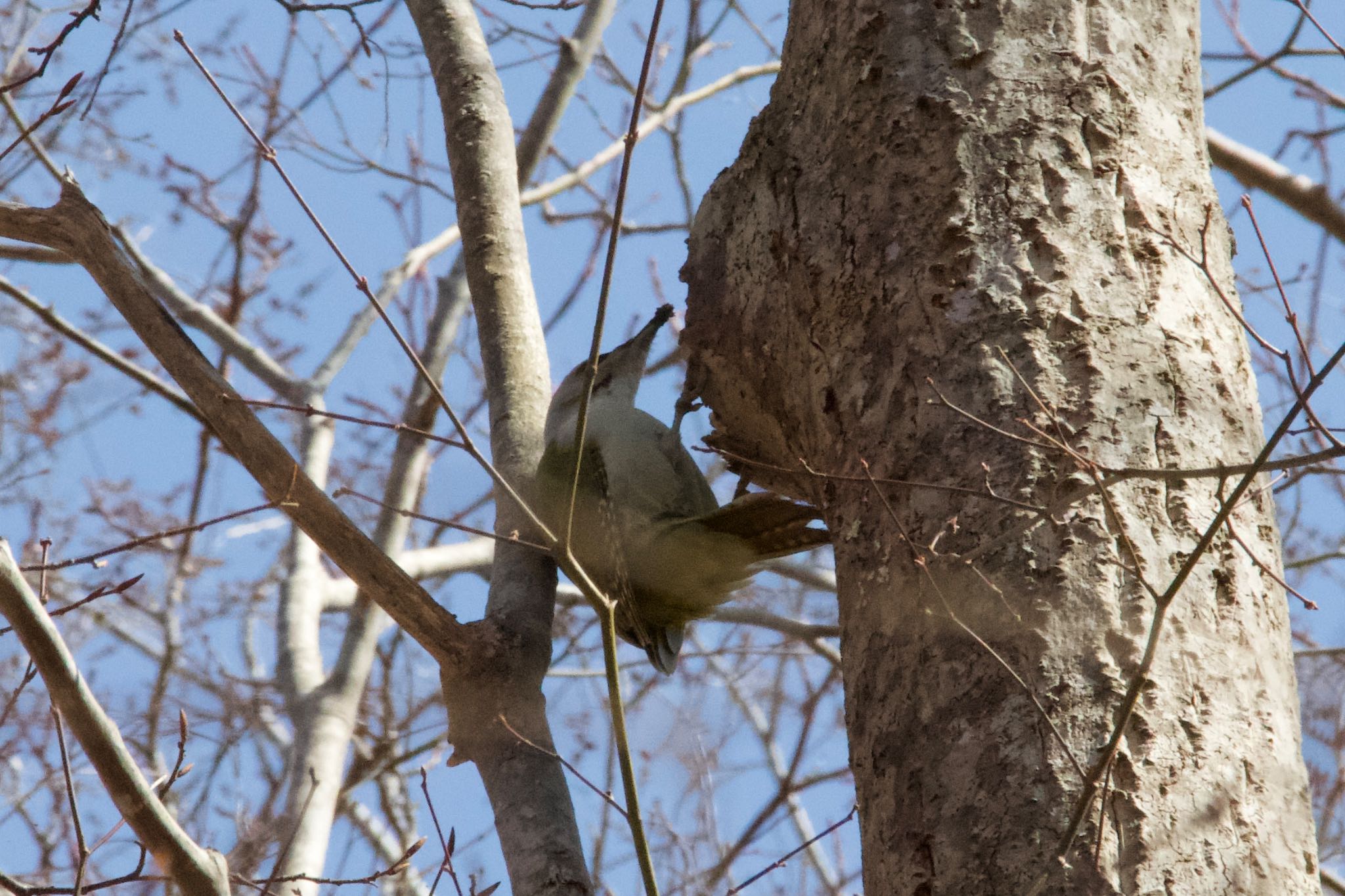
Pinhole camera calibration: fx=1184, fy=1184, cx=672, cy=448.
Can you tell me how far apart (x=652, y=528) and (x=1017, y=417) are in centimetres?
215

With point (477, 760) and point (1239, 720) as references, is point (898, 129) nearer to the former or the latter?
point (1239, 720)

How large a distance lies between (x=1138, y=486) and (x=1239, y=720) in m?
0.36

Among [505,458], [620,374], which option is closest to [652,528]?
[505,458]

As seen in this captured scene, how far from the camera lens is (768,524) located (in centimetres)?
348

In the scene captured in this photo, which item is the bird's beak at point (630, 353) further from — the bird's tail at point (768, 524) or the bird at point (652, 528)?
the bird's tail at point (768, 524)

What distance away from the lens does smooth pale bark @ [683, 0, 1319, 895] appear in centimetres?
159

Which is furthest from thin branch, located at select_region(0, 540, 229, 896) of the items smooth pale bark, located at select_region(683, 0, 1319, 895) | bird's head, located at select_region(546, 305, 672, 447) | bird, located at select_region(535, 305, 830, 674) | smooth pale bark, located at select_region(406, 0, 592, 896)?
bird's head, located at select_region(546, 305, 672, 447)

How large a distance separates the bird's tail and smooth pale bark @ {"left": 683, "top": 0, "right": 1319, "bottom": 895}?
0.79 m

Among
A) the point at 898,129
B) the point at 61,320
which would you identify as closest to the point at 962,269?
the point at 898,129

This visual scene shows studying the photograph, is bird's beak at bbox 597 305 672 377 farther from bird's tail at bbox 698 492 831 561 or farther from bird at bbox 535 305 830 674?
bird's tail at bbox 698 492 831 561

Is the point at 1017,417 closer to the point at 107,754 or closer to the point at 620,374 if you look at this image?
the point at 107,754

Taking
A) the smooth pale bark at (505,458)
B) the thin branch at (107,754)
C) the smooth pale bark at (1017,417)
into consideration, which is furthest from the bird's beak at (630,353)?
the thin branch at (107,754)

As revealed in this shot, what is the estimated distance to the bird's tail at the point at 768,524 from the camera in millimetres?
3346

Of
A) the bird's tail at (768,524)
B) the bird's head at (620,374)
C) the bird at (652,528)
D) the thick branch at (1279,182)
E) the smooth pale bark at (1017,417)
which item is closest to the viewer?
the smooth pale bark at (1017,417)
